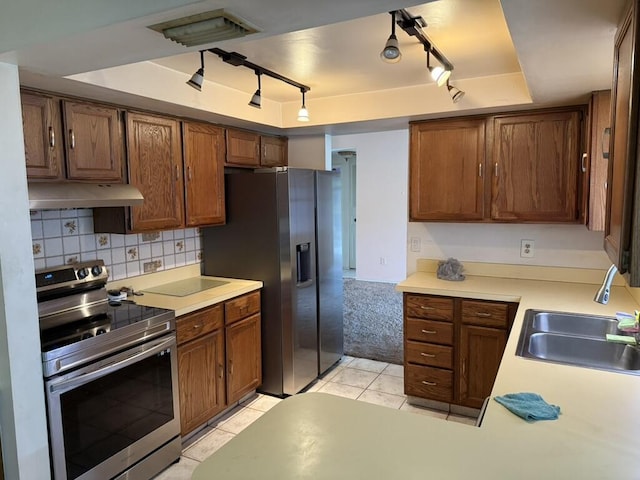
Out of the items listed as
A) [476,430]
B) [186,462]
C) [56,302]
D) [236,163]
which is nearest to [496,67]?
[236,163]

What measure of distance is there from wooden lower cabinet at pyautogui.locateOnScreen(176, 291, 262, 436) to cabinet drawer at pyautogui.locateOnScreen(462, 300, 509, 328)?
58.4 inches

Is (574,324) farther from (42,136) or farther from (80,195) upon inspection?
(42,136)

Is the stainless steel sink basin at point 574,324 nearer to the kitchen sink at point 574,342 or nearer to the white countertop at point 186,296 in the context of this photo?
the kitchen sink at point 574,342

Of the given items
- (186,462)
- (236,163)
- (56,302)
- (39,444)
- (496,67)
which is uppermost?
(496,67)

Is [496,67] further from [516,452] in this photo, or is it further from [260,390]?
[260,390]

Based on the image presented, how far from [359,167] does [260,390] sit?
424 cm

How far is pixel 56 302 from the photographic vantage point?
2229 millimetres

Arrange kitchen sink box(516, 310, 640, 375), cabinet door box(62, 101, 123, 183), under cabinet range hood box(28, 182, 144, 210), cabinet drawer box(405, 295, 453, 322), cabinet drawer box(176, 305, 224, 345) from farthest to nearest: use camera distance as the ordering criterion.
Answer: cabinet drawer box(405, 295, 453, 322) → cabinet drawer box(176, 305, 224, 345) → cabinet door box(62, 101, 123, 183) → under cabinet range hood box(28, 182, 144, 210) → kitchen sink box(516, 310, 640, 375)

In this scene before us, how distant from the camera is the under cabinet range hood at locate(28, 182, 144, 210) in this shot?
2.00m

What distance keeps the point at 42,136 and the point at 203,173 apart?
111 cm

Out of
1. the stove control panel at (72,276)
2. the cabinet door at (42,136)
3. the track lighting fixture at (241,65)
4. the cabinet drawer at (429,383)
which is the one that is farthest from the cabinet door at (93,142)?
the cabinet drawer at (429,383)

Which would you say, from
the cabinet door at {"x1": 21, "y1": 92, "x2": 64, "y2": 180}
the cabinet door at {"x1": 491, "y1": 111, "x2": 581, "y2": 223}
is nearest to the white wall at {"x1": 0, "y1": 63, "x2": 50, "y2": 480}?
the cabinet door at {"x1": 21, "y1": 92, "x2": 64, "y2": 180}

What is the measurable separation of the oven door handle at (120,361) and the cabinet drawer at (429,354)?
1611 mm

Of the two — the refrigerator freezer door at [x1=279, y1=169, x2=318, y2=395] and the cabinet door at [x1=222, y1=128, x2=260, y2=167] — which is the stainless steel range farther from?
the cabinet door at [x1=222, y1=128, x2=260, y2=167]
